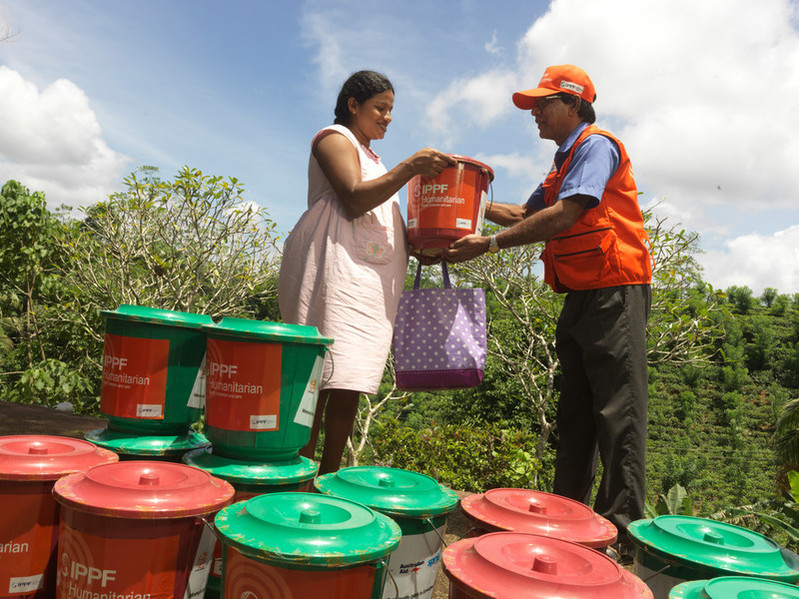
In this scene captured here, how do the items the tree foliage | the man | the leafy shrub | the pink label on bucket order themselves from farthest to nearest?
the tree foliage < the leafy shrub < the man < the pink label on bucket

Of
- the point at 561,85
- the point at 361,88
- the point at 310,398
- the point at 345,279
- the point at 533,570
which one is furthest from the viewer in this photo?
the point at 561,85

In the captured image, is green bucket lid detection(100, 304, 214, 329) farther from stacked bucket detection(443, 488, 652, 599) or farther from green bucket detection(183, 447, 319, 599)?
stacked bucket detection(443, 488, 652, 599)

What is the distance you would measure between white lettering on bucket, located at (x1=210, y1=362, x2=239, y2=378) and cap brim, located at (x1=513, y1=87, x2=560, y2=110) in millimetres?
1780

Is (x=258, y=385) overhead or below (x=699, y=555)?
overhead

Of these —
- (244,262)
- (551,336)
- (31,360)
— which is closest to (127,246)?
(244,262)

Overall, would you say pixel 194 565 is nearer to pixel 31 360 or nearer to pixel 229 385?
pixel 229 385

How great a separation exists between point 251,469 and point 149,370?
563 mm

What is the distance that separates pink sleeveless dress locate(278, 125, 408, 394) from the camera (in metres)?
2.28

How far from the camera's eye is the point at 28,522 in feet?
5.32

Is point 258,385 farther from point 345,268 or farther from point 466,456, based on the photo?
point 466,456

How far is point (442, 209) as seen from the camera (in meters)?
2.44

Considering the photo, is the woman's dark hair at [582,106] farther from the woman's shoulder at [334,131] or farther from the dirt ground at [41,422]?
the dirt ground at [41,422]

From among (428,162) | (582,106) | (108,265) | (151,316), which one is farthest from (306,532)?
(108,265)

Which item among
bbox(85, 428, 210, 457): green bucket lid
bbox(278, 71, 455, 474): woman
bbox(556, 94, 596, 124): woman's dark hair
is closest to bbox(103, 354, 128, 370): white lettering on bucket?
bbox(85, 428, 210, 457): green bucket lid
